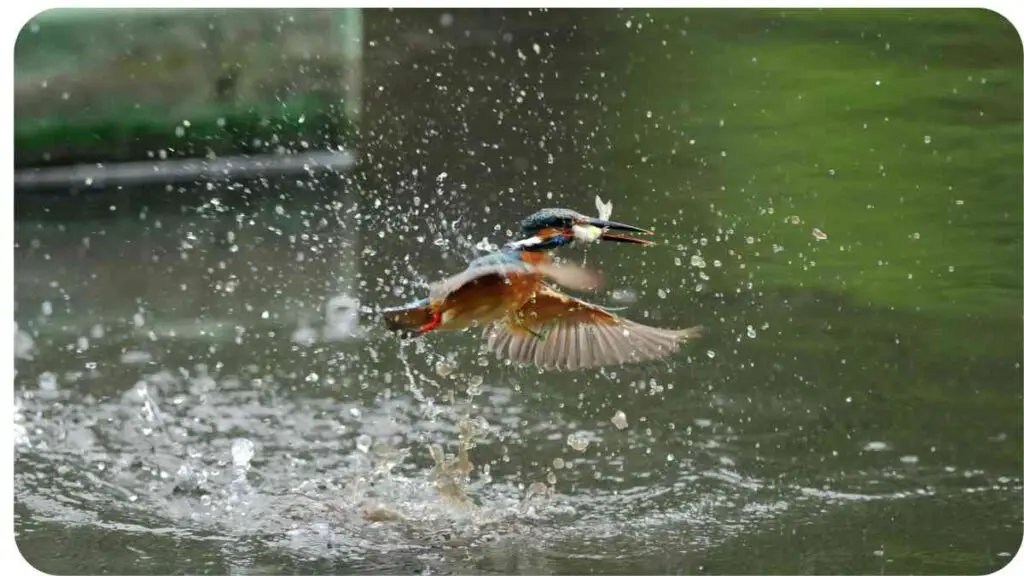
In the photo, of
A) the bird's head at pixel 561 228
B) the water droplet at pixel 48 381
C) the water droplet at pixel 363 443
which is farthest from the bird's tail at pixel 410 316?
the water droplet at pixel 48 381

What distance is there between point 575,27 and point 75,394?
74.2 inches

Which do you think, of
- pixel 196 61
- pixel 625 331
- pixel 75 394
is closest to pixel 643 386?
pixel 625 331

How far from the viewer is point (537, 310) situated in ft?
5.85

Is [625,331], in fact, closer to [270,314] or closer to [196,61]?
[270,314]

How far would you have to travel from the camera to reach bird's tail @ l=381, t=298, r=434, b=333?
167cm

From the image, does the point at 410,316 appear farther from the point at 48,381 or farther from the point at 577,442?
the point at 48,381

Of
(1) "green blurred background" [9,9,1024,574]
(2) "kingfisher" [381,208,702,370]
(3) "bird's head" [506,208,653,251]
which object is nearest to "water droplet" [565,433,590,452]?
(1) "green blurred background" [9,9,1024,574]

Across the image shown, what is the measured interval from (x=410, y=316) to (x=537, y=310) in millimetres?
208

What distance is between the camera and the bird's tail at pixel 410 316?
1666mm

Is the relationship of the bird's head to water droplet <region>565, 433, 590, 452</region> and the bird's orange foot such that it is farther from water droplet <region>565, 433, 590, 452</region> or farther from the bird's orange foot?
water droplet <region>565, 433, 590, 452</region>

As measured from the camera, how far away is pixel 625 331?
1.79 m

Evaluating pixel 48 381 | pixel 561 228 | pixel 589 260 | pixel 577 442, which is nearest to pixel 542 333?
pixel 561 228

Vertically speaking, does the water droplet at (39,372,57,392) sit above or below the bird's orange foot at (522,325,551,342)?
above

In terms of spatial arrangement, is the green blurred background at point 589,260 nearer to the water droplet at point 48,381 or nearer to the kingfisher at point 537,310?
the water droplet at point 48,381
